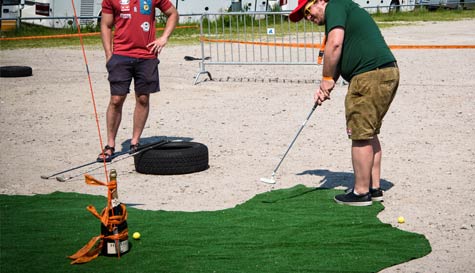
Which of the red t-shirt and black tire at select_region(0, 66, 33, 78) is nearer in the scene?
the red t-shirt

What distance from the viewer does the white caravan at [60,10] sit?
85.1 ft

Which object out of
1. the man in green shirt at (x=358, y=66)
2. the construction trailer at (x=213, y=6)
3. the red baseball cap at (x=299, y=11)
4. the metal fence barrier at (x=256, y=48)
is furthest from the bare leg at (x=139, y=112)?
the construction trailer at (x=213, y=6)

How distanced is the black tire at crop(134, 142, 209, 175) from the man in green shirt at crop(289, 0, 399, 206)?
1.92 meters

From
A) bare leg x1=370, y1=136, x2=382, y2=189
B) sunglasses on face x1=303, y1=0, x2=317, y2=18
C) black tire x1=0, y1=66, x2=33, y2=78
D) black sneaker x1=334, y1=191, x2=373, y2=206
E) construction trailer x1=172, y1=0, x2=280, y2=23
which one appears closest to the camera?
sunglasses on face x1=303, y1=0, x2=317, y2=18

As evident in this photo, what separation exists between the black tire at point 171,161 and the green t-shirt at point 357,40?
7.04ft

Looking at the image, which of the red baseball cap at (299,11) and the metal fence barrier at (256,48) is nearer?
the red baseball cap at (299,11)

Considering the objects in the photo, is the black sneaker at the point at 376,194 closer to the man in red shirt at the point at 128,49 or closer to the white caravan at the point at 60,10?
the man in red shirt at the point at 128,49

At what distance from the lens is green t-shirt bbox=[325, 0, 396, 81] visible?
706 centimetres

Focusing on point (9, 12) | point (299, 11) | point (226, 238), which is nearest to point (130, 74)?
point (299, 11)

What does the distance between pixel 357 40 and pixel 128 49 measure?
2950mm

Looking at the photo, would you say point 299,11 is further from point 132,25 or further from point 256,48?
point 256,48

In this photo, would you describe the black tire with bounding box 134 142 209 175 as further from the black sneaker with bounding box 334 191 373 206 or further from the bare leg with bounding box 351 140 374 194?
the bare leg with bounding box 351 140 374 194

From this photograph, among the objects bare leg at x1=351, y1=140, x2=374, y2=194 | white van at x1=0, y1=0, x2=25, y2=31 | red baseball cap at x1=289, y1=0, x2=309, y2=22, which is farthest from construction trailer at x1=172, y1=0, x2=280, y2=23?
bare leg at x1=351, y1=140, x2=374, y2=194

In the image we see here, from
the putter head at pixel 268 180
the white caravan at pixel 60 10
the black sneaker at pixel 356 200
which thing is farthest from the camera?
the white caravan at pixel 60 10
